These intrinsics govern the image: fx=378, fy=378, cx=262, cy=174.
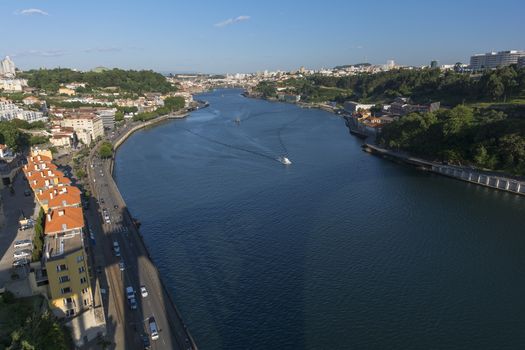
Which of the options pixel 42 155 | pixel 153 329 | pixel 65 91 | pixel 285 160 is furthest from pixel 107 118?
pixel 153 329

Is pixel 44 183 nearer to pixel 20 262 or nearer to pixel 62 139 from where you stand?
pixel 20 262

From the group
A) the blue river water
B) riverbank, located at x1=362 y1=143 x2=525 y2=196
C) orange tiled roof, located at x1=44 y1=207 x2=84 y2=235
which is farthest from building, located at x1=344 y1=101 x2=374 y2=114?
orange tiled roof, located at x1=44 y1=207 x2=84 y2=235

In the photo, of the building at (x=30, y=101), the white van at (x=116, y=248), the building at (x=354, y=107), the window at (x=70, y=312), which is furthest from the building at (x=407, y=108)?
the building at (x=30, y=101)

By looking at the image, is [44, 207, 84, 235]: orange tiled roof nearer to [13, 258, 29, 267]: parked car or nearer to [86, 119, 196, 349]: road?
[13, 258, 29, 267]: parked car

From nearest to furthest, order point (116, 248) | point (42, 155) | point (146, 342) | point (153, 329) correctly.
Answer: point (146, 342) < point (153, 329) < point (116, 248) < point (42, 155)

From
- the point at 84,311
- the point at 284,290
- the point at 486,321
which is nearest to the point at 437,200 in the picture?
the point at 486,321

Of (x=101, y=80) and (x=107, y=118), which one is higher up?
(x=101, y=80)

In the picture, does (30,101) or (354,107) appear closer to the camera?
(30,101)
